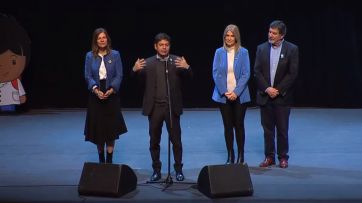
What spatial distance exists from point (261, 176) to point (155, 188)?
3.50ft

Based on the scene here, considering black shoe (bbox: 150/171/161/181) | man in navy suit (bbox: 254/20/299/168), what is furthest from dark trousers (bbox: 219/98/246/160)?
black shoe (bbox: 150/171/161/181)

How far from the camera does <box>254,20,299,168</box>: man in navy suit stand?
19.0ft

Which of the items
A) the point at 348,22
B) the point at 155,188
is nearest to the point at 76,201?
the point at 155,188

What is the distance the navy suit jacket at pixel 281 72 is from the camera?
19.0 feet

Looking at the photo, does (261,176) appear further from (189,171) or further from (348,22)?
(348,22)

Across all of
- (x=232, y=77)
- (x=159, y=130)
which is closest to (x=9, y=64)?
(x=159, y=130)

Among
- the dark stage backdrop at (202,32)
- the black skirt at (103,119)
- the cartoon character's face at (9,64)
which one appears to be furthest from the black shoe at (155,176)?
the dark stage backdrop at (202,32)

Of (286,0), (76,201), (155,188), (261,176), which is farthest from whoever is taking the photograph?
(286,0)

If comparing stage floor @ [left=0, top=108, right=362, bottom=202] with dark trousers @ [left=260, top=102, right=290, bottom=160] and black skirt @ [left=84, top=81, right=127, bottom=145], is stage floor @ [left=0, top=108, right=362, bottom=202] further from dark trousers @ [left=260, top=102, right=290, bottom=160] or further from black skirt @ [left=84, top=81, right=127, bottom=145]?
black skirt @ [left=84, top=81, right=127, bottom=145]

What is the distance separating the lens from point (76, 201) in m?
4.75

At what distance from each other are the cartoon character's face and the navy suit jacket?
3.26 meters

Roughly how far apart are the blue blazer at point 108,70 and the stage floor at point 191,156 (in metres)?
0.91

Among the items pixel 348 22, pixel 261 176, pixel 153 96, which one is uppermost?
pixel 348 22

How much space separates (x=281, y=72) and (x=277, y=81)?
3.8 inches
